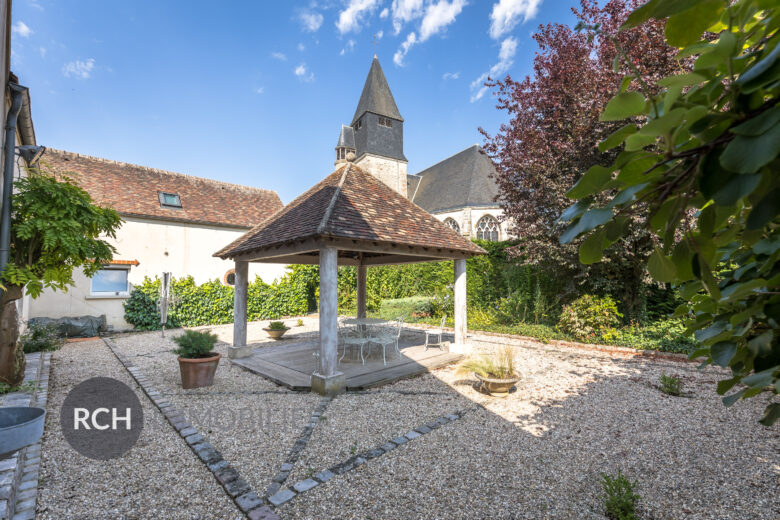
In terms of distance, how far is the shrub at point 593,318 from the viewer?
9.32 meters

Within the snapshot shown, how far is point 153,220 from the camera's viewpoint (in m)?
14.1

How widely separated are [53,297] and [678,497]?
54.2ft

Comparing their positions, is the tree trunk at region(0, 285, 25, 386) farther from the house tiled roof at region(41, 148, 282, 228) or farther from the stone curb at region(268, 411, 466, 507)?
the house tiled roof at region(41, 148, 282, 228)

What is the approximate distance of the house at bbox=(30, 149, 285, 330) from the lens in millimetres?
12727

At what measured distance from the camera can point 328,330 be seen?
234 inches

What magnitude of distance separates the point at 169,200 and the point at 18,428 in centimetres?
1509

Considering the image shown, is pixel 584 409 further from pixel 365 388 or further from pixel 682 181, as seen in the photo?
pixel 682 181

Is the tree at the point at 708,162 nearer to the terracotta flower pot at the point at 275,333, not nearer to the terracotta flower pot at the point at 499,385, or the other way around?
the terracotta flower pot at the point at 499,385

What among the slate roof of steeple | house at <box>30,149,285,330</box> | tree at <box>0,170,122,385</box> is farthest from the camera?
the slate roof of steeple

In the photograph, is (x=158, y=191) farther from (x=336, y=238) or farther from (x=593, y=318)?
(x=593, y=318)

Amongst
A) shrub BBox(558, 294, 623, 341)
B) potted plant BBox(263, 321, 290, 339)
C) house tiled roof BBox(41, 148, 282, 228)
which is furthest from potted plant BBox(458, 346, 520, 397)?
house tiled roof BBox(41, 148, 282, 228)

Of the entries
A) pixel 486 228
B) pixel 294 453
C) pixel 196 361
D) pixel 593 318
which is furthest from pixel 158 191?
pixel 486 228

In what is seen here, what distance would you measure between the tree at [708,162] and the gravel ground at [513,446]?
3.07 metres

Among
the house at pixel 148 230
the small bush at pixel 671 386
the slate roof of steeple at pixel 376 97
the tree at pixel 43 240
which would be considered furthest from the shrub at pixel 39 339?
the slate roof of steeple at pixel 376 97
